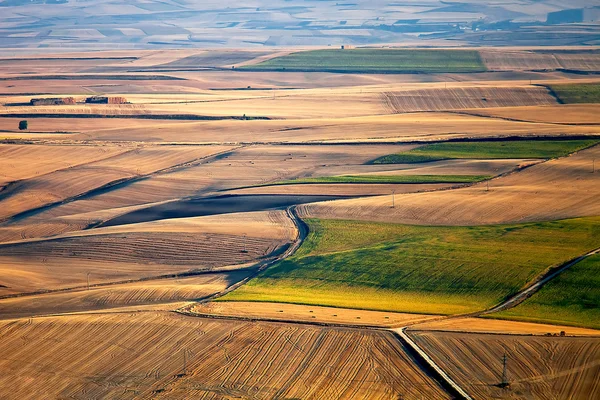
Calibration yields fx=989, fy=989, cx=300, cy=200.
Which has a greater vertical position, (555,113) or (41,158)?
(41,158)

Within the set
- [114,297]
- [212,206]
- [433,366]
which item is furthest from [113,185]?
[433,366]

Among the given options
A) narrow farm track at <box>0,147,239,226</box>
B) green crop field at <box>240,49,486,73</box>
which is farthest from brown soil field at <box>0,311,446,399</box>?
green crop field at <box>240,49,486,73</box>

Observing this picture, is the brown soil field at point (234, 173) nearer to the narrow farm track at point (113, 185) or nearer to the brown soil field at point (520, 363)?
the narrow farm track at point (113, 185)

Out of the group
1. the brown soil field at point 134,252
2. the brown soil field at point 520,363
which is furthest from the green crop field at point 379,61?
the brown soil field at point 520,363

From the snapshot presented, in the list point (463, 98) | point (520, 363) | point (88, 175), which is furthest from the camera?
point (463, 98)

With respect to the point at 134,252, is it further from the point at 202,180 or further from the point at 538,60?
the point at 538,60

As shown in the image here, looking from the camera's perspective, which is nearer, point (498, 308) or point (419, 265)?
point (498, 308)

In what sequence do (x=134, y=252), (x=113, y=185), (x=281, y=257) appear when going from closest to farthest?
(x=281, y=257) < (x=134, y=252) < (x=113, y=185)
